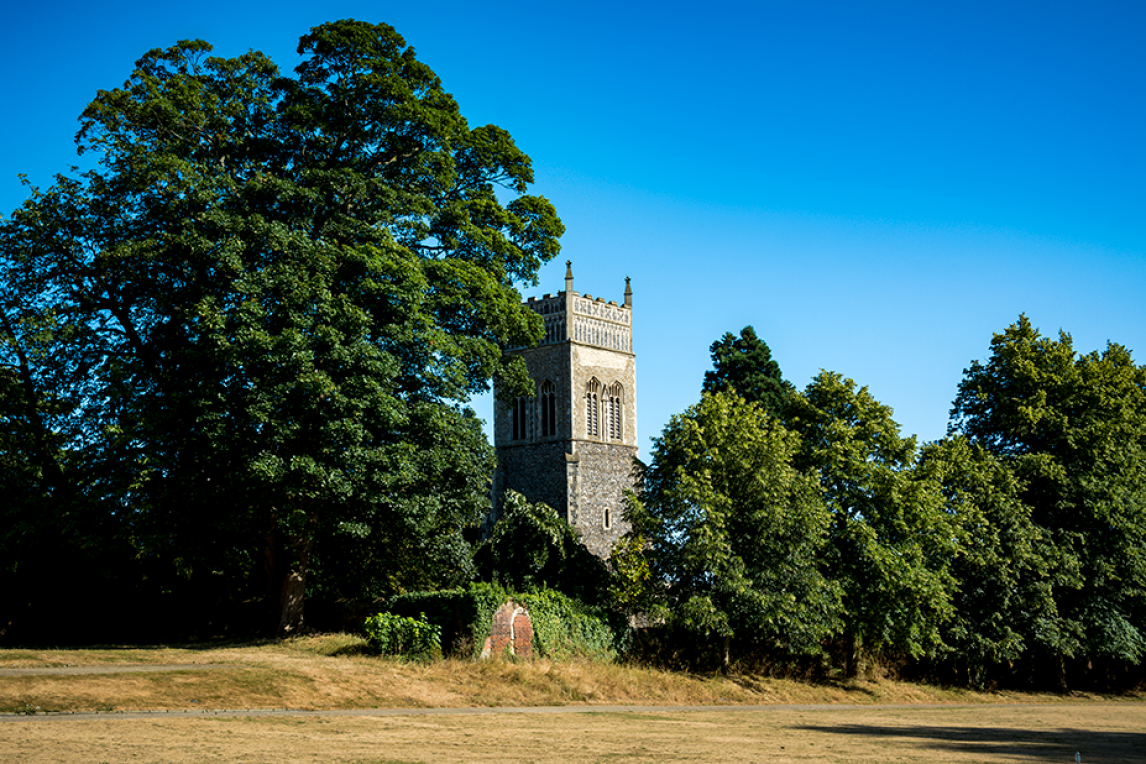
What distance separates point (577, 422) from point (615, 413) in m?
→ 3.39

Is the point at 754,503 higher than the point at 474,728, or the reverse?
→ the point at 754,503

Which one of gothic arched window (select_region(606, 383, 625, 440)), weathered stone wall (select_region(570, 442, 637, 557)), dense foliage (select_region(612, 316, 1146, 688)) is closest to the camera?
dense foliage (select_region(612, 316, 1146, 688))

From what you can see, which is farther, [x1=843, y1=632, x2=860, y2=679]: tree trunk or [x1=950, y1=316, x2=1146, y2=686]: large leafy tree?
[x1=950, y1=316, x2=1146, y2=686]: large leafy tree

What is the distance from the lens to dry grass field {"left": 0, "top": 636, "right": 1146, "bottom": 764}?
11.8m

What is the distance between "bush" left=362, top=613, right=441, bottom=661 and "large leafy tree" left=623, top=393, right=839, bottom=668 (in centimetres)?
744

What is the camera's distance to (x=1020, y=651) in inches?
1259

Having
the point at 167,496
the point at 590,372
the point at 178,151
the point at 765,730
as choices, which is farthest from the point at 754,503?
the point at 590,372

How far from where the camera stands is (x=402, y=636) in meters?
21.8

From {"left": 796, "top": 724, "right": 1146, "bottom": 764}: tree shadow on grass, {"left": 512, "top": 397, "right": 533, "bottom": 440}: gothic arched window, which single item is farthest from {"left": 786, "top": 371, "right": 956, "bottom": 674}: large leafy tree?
{"left": 512, "top": 397, "right": 533, "bottom": 440}: gothic arched window

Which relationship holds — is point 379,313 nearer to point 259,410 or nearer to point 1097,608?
point 259,410

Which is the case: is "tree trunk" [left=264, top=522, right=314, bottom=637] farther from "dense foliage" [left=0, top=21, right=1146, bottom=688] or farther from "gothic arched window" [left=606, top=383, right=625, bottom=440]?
"gothic arched window" [left=606, top=383, right=625, bottom=440]

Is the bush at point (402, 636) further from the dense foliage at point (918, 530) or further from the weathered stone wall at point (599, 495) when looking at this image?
the weathered stone wall at point (599, 495)

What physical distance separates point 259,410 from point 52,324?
6.97 m

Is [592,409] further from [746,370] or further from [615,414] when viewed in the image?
[746,370]
